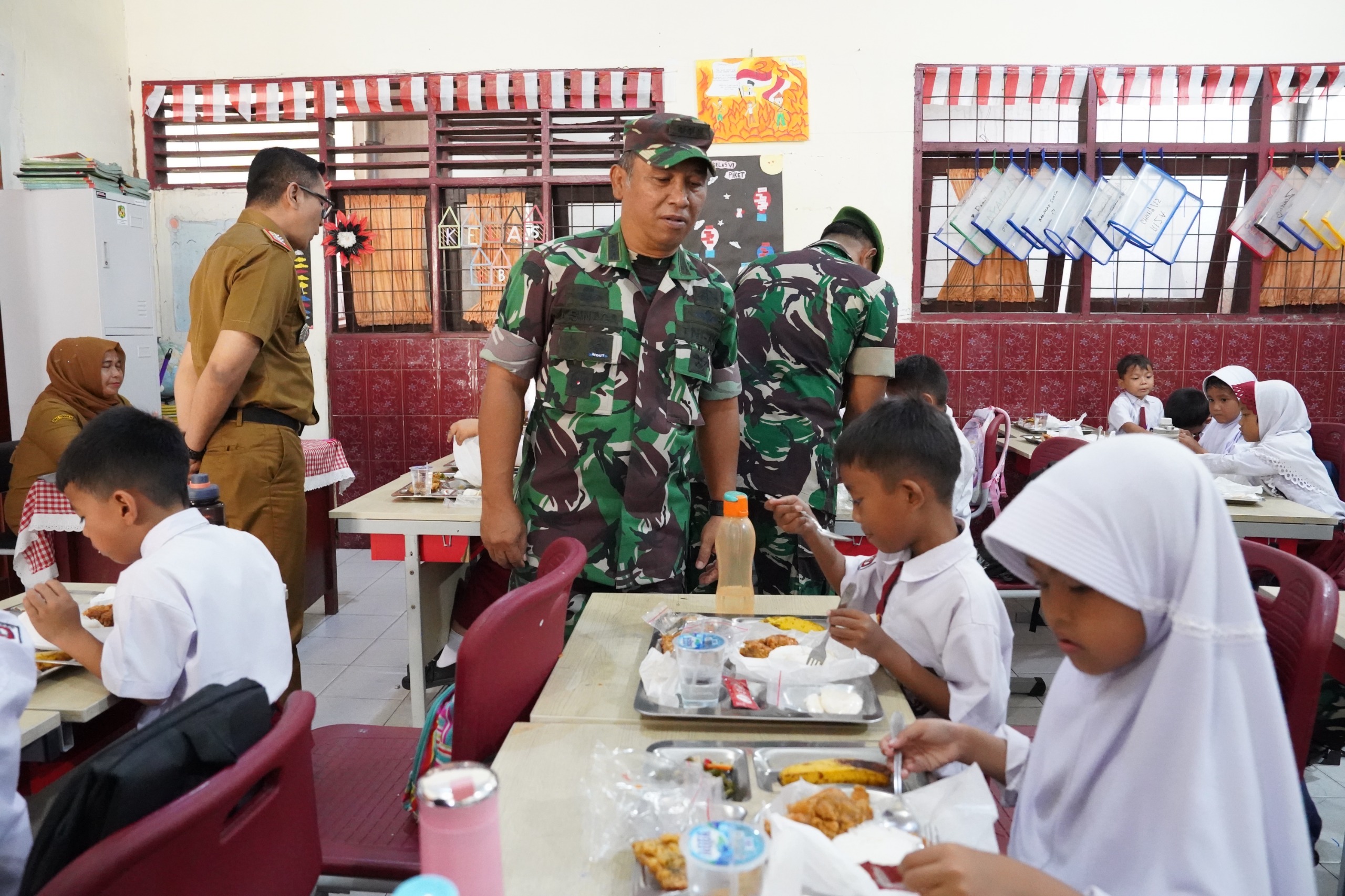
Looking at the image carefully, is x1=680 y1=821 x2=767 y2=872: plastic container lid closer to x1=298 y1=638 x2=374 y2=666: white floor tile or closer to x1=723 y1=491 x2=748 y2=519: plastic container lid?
x1=723 y1=491 x2=748 y2=519: plastic container lid

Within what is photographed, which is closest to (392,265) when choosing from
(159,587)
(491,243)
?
(491,243)

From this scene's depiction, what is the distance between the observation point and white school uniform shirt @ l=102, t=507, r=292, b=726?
1.52 m

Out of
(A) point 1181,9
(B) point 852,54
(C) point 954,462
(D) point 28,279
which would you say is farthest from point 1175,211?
(D) point 28,279

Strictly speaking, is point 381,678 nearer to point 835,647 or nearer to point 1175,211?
point 835,647

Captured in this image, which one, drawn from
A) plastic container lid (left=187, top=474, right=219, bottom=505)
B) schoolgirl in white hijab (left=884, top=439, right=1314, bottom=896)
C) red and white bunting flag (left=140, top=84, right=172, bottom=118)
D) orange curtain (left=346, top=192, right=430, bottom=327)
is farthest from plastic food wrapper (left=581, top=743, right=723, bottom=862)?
red and white bunting flag (left=140, top=84, right=172, bottom=118)

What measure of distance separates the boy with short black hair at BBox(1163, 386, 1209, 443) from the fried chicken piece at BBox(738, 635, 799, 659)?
451 cm

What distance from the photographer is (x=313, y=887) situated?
1.23m

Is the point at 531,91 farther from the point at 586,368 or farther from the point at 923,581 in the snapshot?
the point at 923,581

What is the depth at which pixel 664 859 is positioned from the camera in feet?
2.96

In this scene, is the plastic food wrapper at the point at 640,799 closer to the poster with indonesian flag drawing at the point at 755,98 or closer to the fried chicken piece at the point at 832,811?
the fried chicken piece at the point at 832,811

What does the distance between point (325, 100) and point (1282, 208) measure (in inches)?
233

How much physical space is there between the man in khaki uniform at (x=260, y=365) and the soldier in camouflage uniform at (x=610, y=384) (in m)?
1.01

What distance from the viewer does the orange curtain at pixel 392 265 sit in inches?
225

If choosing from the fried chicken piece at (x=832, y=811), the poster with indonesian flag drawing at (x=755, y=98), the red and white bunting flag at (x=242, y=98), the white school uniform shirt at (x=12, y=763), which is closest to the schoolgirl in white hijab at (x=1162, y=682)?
the fried chicken piece at (x=832, y=811)
